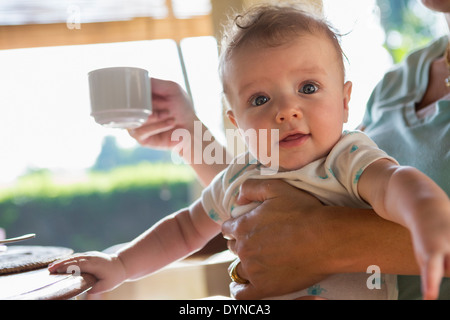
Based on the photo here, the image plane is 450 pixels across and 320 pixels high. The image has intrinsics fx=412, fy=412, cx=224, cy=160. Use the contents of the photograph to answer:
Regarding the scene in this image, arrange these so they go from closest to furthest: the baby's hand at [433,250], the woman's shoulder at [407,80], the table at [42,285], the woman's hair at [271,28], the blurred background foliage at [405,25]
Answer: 1. the baby's hand at [433,250]
2. the table at [42,285]
3. the woman's hair at [271,28]
4. the woman's shoulder at [407,80]
5. the blurred background foliage at [405,25]

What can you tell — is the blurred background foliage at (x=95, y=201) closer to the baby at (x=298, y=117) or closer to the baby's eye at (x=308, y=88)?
the baby at (x=298, y=117)

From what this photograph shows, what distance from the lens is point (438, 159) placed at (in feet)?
3.22

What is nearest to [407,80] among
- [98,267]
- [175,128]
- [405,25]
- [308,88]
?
[308,88]

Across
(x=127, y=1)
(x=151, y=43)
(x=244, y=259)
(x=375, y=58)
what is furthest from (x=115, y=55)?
(x=244, y=259)

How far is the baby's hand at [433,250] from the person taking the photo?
17.2 inches

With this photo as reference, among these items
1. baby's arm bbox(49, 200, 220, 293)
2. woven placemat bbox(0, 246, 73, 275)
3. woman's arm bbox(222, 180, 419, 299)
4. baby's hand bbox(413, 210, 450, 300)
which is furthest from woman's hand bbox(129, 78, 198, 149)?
baby's hand bbox(413, 210, 450, 300)

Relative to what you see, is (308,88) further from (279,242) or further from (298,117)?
(279,242)

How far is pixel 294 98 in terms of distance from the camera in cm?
83

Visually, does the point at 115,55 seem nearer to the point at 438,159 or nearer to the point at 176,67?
the point at 176,67

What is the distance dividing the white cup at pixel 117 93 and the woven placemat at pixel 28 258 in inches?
14.1

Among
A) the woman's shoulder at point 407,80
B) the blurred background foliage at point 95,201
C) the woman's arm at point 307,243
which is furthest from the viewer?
the blurred background foliage at point 95,201

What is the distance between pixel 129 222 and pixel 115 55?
2.49 metres

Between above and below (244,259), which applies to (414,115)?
above

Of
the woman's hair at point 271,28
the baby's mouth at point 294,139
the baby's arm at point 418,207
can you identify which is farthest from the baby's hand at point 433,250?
the woman's hair at point 271,28
